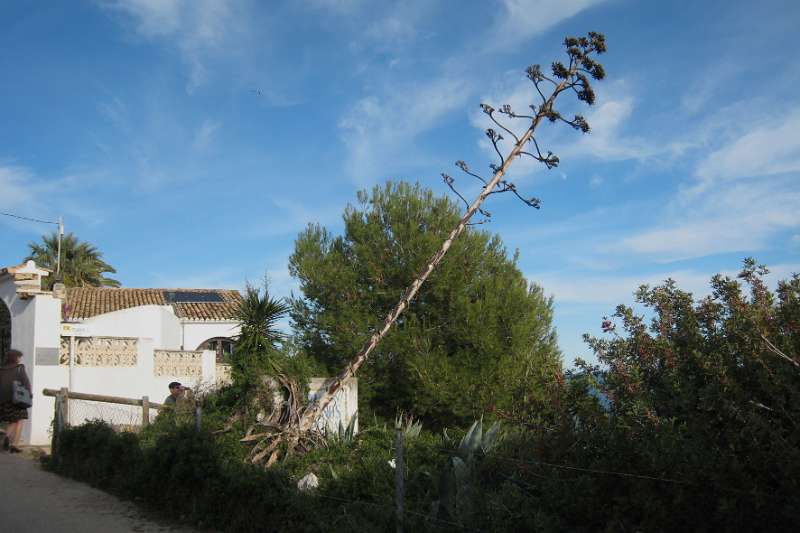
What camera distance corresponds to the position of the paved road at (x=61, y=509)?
25.1 ft

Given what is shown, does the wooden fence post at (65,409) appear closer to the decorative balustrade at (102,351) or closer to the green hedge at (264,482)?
the green hedge at (264,482)

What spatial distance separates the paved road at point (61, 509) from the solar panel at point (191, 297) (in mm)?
24983

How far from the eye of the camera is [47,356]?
16359 mm

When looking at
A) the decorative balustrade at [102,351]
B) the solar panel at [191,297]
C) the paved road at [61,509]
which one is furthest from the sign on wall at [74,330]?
the solar panel at [191,297]

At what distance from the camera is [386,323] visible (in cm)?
1080

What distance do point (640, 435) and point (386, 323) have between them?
21.7 ft

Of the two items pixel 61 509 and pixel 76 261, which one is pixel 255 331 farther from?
pixel 76 261

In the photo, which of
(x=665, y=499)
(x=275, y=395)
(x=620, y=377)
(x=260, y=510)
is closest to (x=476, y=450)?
(x=260, y=510)

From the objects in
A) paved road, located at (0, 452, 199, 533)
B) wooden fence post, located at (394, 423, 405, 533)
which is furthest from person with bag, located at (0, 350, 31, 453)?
wooden fence post, located at (394, 423, 405, 533)

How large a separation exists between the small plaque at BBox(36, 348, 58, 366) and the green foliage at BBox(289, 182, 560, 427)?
17.9 feet

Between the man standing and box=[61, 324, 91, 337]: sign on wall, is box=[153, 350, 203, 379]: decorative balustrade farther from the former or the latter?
the man standing

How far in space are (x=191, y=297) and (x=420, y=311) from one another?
23.0m

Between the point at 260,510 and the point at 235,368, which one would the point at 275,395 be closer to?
the point at 235,368

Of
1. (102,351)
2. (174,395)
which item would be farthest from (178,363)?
(174,395)
